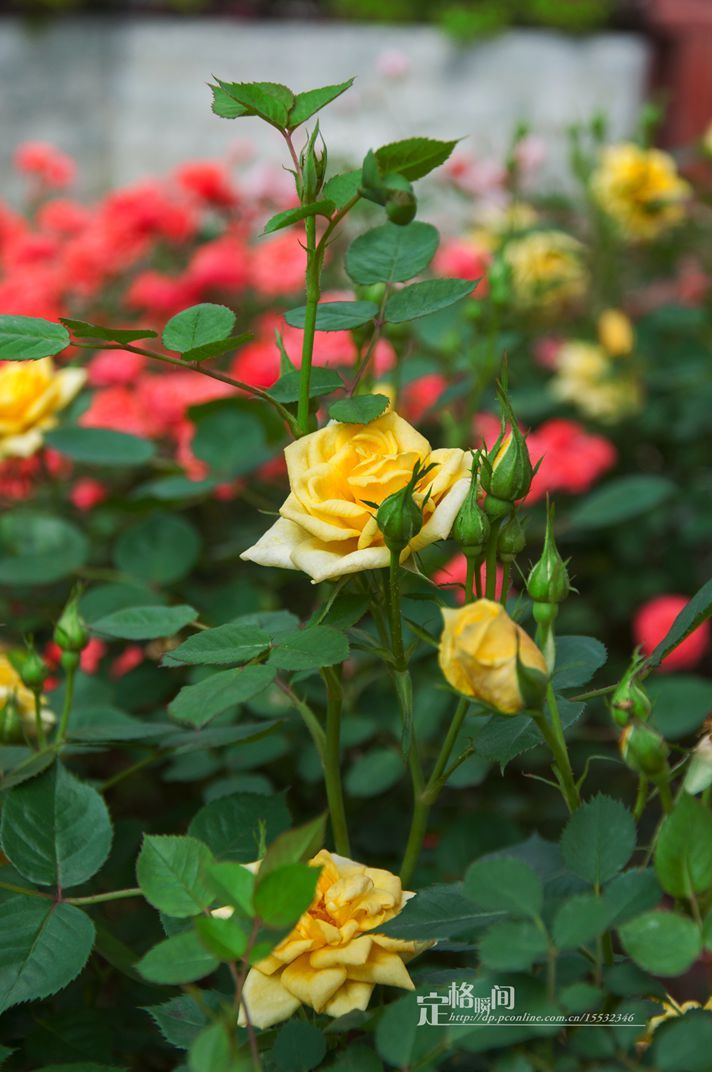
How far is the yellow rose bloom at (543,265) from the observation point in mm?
1660

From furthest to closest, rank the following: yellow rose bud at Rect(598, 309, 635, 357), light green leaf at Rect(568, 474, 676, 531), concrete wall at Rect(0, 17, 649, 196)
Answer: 1. concrete wall at Rect(0, 17, 649, 196)
2. yellow rose bud at Rect(598, 309, 635, 357)
3. light green leaf at Rect(568, 474, 676, 531)

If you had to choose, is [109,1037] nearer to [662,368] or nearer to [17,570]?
[17,570]

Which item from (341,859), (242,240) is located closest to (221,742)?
(341,859)

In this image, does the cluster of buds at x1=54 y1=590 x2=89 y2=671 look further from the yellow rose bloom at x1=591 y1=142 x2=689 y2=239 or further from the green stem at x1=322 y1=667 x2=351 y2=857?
the yellow rose bloom at x1=591 y1=142 x2=689 y2=239

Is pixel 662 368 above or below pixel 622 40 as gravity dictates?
below

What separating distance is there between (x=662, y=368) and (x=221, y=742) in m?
1.28

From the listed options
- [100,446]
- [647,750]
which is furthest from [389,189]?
[100,446]

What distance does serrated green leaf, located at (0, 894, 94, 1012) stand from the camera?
0.45 meters

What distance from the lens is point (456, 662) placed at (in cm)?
39

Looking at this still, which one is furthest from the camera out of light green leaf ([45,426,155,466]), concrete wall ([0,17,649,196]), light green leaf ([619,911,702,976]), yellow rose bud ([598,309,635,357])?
concrete wall ([0,17,649,196])

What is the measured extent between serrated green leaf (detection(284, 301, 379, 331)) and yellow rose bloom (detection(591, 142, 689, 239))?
1.23m

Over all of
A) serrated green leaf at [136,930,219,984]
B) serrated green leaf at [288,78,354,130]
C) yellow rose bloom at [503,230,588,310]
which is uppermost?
serrated green leaf at [288,78,354,130]

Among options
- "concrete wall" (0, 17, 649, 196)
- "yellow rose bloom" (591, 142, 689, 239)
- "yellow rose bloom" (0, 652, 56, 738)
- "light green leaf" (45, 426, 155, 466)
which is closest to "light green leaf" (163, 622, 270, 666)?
"yellow rose bloom" (0, 652, 56, 738)

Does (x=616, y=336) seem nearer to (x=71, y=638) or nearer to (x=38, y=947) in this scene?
(x=71, y=638)
